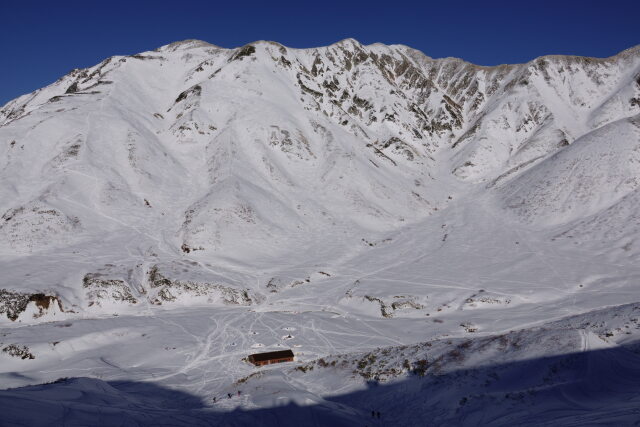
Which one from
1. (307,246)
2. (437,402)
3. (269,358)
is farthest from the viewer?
(307,246)

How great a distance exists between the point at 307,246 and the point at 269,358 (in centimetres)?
3300

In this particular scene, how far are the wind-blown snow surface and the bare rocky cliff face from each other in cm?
48

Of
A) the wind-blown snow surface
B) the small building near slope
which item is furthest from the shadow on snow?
the small building near slope

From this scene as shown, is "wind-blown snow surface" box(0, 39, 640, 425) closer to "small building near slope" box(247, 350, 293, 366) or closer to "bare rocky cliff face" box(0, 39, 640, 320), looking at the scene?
"bare rocky cliff face" box(0, 39, 640, 320)

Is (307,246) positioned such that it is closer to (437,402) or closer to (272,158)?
(272,158)

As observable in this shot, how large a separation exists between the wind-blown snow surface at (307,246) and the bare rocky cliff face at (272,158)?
1.58ft

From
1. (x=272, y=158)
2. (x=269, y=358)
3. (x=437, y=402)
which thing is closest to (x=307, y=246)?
(x=272, y=158)

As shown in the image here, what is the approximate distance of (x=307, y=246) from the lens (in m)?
62.3

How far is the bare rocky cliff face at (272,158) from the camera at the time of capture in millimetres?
54750

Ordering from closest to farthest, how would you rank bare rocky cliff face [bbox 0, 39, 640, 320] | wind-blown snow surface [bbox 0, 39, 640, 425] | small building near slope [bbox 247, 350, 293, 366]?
wind-blown snow surface [bbox 0, 39, 640, 425] → small building near slope [bbox 247, 350, 293, 366] → bare rocky cliff face [bbox 0, 39, 640, 320]

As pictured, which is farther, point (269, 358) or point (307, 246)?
point (307, 246)

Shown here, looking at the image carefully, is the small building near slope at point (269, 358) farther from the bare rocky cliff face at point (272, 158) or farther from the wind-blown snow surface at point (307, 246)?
the bare rocky cliff face at point (272, 158)

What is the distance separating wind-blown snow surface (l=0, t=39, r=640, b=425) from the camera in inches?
810

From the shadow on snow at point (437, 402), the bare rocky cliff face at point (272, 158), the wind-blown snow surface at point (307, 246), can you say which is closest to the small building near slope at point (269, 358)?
the wind-blown snow surface at point (307, 246)
